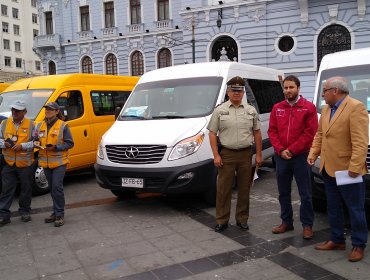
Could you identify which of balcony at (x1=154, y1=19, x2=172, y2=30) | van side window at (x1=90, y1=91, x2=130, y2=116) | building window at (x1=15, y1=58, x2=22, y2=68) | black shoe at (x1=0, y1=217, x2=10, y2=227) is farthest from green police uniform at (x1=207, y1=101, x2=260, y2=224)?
building window at (x1=15, y1=58, x2=22, y2=68)

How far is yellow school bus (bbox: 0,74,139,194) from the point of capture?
7.88 meters

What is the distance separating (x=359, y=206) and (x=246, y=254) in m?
1.28

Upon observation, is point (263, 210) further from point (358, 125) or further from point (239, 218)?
point (358, 125)

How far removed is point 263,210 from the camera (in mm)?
6270

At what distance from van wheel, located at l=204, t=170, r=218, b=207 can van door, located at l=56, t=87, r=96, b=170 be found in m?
3.18

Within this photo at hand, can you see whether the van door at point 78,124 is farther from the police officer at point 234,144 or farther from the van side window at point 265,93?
the police officer at point 234,144

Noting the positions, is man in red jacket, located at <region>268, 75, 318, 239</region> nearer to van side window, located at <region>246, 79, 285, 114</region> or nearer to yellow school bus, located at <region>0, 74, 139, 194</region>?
van side window, located at <region>246, 79, 285, 114</region>

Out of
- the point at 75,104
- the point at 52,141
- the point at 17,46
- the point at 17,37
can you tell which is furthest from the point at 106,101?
the point at 17,46

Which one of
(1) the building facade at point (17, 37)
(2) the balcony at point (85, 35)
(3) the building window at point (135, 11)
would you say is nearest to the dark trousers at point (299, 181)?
(3) the building window at point (135, 11)

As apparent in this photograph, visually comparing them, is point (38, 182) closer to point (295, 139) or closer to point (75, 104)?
point (75, 104)

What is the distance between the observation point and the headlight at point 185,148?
19.3ft

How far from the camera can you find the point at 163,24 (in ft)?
91.0

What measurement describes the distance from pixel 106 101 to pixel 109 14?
75.9 feet

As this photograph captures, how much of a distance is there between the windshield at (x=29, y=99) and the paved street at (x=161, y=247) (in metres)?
2.00
